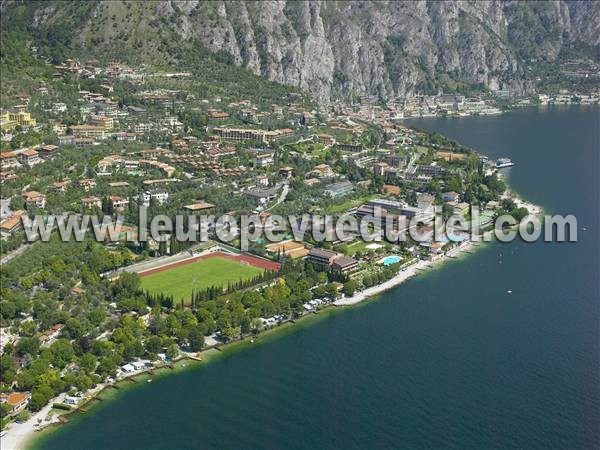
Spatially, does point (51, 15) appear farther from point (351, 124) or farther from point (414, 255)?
point (414, 255)

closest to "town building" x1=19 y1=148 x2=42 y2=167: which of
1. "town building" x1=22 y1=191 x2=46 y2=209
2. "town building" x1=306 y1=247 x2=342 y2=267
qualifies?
"town building" x1=22 y1=191 x2=46 y2=209

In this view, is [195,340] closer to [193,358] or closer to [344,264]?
[193,358]

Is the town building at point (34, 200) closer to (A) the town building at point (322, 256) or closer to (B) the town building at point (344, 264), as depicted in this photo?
(A) the town building at point (322, 256)

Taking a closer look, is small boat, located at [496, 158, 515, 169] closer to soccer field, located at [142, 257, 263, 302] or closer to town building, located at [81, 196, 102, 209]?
soccer field, located at [142, 257, 263, 302]

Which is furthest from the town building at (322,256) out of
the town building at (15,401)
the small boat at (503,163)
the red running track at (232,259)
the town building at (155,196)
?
the small boat at (503,163)

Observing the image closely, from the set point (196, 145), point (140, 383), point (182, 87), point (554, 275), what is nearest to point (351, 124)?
point (182, 87)
